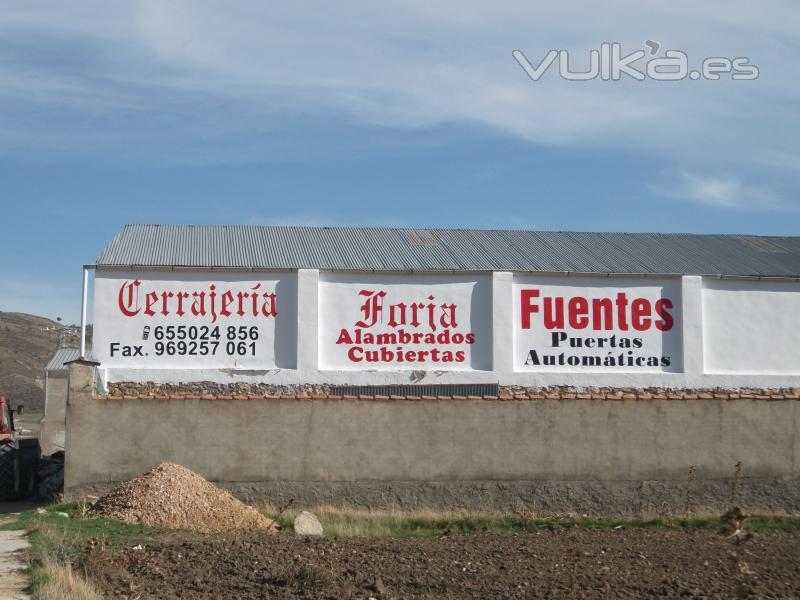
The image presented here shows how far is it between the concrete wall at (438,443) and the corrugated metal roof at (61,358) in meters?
17.6

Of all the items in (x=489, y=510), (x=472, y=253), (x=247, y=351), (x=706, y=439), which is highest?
(x=472, y=253)

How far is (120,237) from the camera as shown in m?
26.2

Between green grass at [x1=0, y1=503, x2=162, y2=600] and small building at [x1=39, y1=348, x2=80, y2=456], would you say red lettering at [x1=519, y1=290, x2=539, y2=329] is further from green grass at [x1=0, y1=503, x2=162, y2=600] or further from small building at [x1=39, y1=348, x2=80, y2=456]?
small building at [x1=39, y1=348, x2=80, y2=456]

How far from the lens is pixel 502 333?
25266 mm

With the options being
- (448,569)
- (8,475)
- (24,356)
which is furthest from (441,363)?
(24,356)

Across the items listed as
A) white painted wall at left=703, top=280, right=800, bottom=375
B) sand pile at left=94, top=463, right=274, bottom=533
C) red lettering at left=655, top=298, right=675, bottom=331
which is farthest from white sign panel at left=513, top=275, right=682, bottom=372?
sand pile at left=94, top=463, right=274, bottom=533

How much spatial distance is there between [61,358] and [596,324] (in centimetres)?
2136

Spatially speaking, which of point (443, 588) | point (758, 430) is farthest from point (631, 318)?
point (443, 588)

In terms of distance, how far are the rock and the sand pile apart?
1.70 ft

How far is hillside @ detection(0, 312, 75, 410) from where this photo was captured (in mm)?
64925

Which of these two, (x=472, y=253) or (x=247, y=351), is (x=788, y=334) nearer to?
(x=472, y=253)

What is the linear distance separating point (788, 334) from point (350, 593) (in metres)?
20.3

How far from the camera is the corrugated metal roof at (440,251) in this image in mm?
25230

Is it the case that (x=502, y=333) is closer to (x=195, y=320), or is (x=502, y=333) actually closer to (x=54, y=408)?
(x=195, y=320)
